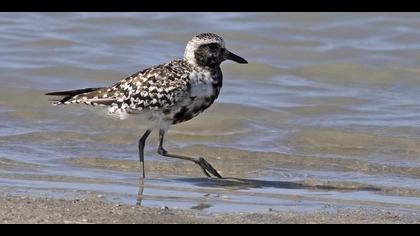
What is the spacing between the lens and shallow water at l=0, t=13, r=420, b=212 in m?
10.0

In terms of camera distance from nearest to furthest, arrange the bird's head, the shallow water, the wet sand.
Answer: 1. the wet sand
2. the shallow water
3. the bird's head

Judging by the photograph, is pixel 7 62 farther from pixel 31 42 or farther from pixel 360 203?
pixel 360 203

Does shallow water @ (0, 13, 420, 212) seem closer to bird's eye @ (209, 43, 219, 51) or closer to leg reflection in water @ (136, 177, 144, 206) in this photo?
leg reflection in water @ (136, 177, 144, 206)

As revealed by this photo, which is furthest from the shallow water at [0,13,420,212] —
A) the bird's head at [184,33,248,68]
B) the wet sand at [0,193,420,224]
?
the bird's head at [184,33,248,68]

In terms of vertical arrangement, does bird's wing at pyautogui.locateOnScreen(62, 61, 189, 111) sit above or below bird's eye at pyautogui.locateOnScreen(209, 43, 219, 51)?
below

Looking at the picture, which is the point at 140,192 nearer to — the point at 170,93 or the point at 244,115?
the point at 170,93

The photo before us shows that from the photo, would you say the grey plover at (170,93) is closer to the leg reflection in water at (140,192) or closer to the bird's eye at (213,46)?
the bird's eye at (213,46)

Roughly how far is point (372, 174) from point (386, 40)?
8033 mm

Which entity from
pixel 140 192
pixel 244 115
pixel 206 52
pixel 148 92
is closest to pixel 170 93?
pixel 148 92

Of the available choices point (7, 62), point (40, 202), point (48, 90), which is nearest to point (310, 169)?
point (40, 202)

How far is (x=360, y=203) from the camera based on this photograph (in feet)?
30.5

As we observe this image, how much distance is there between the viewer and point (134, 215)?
802 cm

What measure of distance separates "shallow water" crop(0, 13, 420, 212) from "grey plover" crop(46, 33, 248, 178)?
24.9 inches

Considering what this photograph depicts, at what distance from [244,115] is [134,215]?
5.93m
